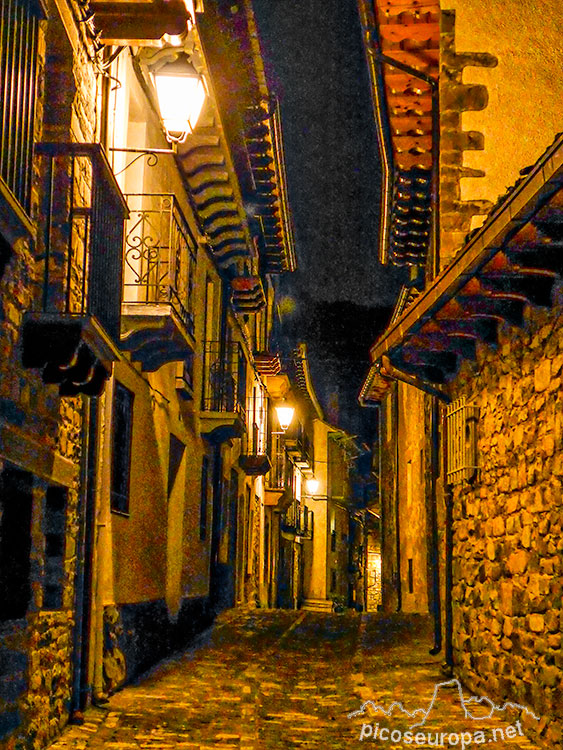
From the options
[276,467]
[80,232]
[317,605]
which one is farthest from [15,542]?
[317,605]

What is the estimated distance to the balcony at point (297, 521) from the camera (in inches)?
A: 1354

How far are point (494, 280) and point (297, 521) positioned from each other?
29.0 metres

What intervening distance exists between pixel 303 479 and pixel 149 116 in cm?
3141

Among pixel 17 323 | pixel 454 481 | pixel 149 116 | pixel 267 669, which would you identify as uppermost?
pixel 149 116

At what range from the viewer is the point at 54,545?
8.35 m

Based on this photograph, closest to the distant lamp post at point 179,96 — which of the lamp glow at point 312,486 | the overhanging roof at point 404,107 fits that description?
the overhanging roof at point 404,107

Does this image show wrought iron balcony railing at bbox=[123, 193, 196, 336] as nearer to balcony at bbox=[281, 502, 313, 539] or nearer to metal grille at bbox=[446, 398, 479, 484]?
metal grille at bbox=[446, 398, 479, 484]

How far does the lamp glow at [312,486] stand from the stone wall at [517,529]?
3195cm

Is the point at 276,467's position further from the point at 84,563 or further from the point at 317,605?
the point at 84,563

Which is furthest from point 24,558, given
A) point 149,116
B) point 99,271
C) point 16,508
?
point 149,116

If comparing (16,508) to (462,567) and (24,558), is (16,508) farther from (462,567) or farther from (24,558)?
(462,567)

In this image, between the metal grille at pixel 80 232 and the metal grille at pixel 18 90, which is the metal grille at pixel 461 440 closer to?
the metal grille at pixel 80 232

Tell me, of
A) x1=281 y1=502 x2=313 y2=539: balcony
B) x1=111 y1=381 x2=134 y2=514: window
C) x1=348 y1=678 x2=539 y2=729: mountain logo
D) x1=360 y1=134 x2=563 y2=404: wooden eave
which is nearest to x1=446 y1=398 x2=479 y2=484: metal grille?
x1=360 y1=134 x2=563 y2=404: wooden eave

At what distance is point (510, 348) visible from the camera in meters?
9.00
